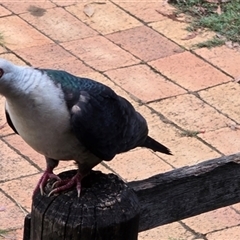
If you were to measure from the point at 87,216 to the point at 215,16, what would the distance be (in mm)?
4797

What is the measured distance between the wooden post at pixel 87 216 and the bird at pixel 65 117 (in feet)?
0.33

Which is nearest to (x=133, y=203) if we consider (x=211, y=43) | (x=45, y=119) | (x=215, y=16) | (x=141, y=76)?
(x=45, y=119)

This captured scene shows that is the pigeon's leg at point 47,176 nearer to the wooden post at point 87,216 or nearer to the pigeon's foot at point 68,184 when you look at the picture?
the pigeon's foot at point 68,184

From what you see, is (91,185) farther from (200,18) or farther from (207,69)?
(200,18)

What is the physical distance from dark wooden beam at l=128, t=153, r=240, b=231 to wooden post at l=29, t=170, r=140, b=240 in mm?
174

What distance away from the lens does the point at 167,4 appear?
Answer: 7109 millimetres

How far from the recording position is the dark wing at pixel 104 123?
2.86 m

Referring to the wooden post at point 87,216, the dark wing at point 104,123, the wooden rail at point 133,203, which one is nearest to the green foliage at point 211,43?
the dark wing at point 104,123

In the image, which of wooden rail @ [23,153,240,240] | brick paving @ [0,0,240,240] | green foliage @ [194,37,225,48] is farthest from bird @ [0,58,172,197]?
green foliage @ [194,37,225,48]

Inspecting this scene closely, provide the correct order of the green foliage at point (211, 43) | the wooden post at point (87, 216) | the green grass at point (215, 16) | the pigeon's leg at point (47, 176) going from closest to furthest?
the wooden post at point (87, 216)
the pigeon's leg at point (47, 176)
the green foliage at point (211, 43)
the green grass at point (215, 16)

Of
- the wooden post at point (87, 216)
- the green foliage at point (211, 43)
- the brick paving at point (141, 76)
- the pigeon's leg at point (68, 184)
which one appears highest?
the wooden post at point (87, 216)

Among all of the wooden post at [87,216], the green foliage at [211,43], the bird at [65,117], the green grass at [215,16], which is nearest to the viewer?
the wooden post at [87,216]

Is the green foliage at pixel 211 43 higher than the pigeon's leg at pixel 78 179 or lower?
lower

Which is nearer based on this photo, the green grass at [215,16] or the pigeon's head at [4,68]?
the pigeon's head at [4,68]
